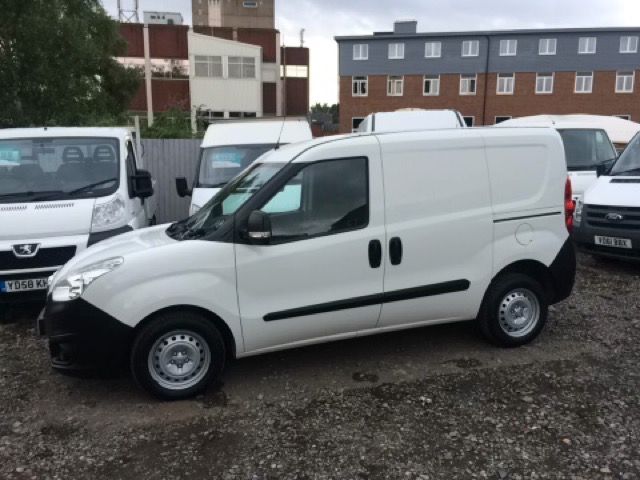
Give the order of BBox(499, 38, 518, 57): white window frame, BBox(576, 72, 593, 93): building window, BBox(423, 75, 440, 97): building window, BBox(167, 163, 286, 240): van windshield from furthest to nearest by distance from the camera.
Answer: BBox(423, 75, 440, 97): building window < BBox(499, 38, 518, 57): white window frame < BBox(576, 72, 593, 93): building window < BBox(167, 163, 286, 240): van windshield

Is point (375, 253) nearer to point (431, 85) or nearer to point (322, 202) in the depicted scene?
point (322, 202)

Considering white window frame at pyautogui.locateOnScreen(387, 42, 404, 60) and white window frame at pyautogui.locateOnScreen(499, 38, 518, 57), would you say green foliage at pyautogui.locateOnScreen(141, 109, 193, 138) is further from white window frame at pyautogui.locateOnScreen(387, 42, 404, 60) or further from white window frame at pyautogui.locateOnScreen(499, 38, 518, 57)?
white window frame at pyautogui.locateOnScreen(499, 38, 518, 57)

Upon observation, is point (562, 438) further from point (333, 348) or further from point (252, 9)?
point (252, 9)

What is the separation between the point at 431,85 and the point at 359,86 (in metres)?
6.11

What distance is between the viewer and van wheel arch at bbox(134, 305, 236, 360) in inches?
152

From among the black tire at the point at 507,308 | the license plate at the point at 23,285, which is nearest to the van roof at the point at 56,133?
the license plate at the point at 23,285

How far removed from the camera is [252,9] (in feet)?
184

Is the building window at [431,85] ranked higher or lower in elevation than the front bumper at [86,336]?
higher

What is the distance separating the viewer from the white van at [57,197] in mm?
5383

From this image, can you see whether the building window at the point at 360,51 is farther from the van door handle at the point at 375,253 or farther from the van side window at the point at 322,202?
the van door handle at the point at 375,253

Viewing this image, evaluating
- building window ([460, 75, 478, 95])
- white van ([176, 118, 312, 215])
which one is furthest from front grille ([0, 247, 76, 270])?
building window ([460, 75, 478, 95])

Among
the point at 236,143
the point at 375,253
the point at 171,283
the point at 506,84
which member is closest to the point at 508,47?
the point at 506,84

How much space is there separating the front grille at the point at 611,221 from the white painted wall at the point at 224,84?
112 ft

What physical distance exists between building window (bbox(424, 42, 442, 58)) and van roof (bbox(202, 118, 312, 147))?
40.3m
